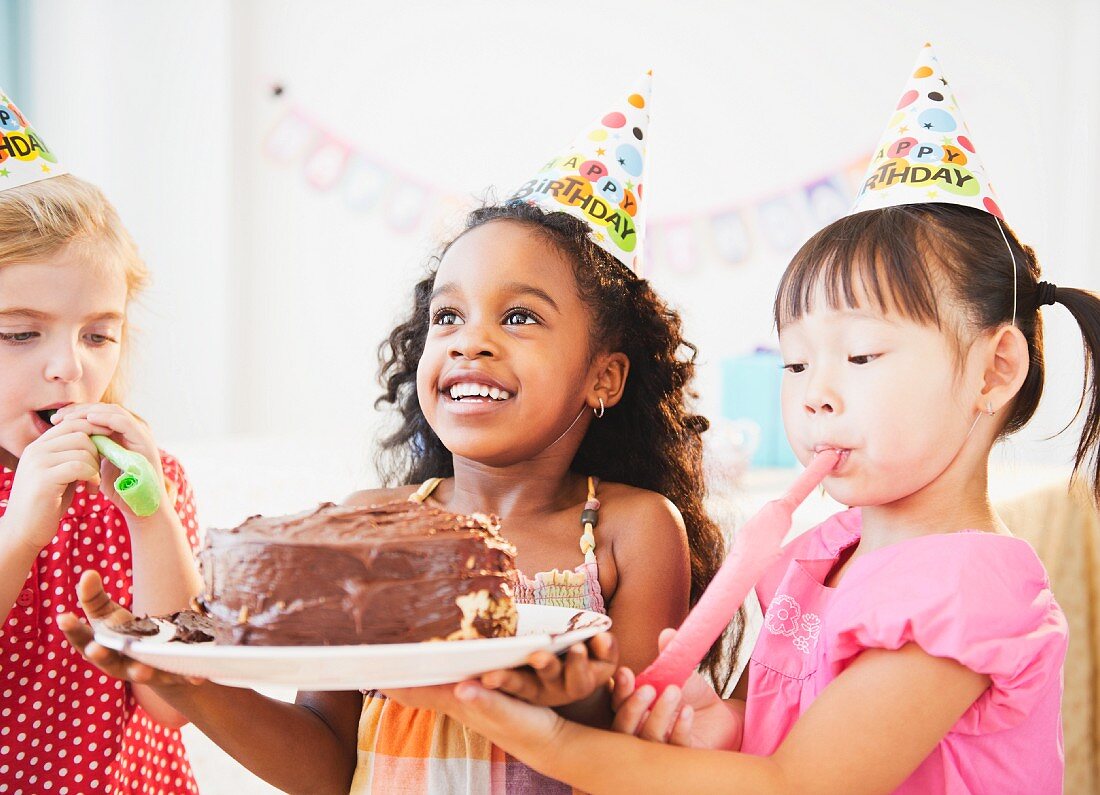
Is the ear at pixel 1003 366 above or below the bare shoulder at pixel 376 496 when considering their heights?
above

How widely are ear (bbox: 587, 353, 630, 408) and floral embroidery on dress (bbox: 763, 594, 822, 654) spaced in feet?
0.99

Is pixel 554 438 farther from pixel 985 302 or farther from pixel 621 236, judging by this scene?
pixel 985 302

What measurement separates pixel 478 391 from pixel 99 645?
0.46 m

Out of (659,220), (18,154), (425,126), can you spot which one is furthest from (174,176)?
(18,154)

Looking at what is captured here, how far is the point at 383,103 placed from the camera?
371 cm

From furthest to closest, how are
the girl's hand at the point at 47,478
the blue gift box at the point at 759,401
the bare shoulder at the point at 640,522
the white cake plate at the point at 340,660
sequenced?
the blue gift box at the point at 759,401 → the bare shoulder at the point at 640,522 → the girl's hand at the point at 47,478 → the white cake plate at the point at 340,660

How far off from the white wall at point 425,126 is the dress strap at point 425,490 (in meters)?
2.21

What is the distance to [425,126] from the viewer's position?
3707 mm

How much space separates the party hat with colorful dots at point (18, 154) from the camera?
3.84ft

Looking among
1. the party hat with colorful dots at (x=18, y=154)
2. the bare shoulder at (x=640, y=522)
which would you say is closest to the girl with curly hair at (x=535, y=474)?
the bare shoulder at (x=640, y=522)

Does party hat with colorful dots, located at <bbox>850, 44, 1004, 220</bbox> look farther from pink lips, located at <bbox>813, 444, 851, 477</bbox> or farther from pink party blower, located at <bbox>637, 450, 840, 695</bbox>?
pink party blower, located at <bbox>637, 450, 840, 695</bbox>

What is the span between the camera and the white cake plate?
62 centimetres

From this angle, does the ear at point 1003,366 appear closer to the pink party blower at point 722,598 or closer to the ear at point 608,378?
the pink party blower at point 722,598

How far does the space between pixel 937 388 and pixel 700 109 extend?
2.85 m
